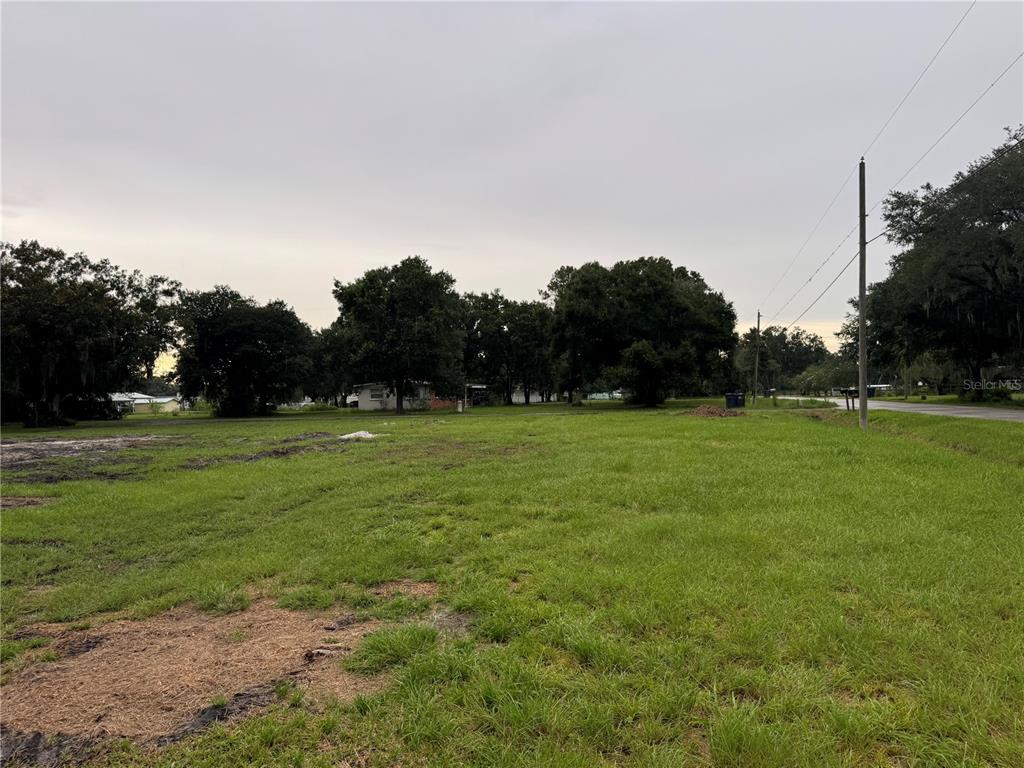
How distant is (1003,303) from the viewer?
85.5 ft

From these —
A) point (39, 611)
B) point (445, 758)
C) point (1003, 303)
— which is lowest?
point (39, 611)

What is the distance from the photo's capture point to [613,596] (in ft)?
12.8

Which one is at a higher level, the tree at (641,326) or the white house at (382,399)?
the tree at (641,326)

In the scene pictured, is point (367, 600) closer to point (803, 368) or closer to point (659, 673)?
point (659, 673)

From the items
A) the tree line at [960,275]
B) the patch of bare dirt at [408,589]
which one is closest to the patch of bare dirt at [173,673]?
the patch of bare dirt at [408,589]

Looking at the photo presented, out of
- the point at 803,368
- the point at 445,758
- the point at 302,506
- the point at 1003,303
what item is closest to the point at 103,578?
the point at 302,506

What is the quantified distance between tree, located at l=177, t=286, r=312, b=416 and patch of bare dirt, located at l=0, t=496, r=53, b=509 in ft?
122

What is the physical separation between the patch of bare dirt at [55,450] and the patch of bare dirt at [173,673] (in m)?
13.4

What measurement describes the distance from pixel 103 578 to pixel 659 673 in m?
5.51

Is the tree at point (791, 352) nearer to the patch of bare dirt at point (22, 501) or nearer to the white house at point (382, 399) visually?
the white house at point (382, 399)

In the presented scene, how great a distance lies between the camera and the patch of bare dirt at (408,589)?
4324 millimetres

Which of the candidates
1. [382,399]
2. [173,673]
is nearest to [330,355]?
[382,399]

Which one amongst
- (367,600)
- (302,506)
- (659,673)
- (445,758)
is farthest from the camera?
(302,506)

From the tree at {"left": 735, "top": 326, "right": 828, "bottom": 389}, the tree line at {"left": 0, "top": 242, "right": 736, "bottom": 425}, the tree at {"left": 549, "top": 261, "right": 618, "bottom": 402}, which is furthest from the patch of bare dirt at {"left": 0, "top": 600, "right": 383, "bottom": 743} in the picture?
the tree at {"left": 735, "top": 326, "right": 828, "bottom": 389}
